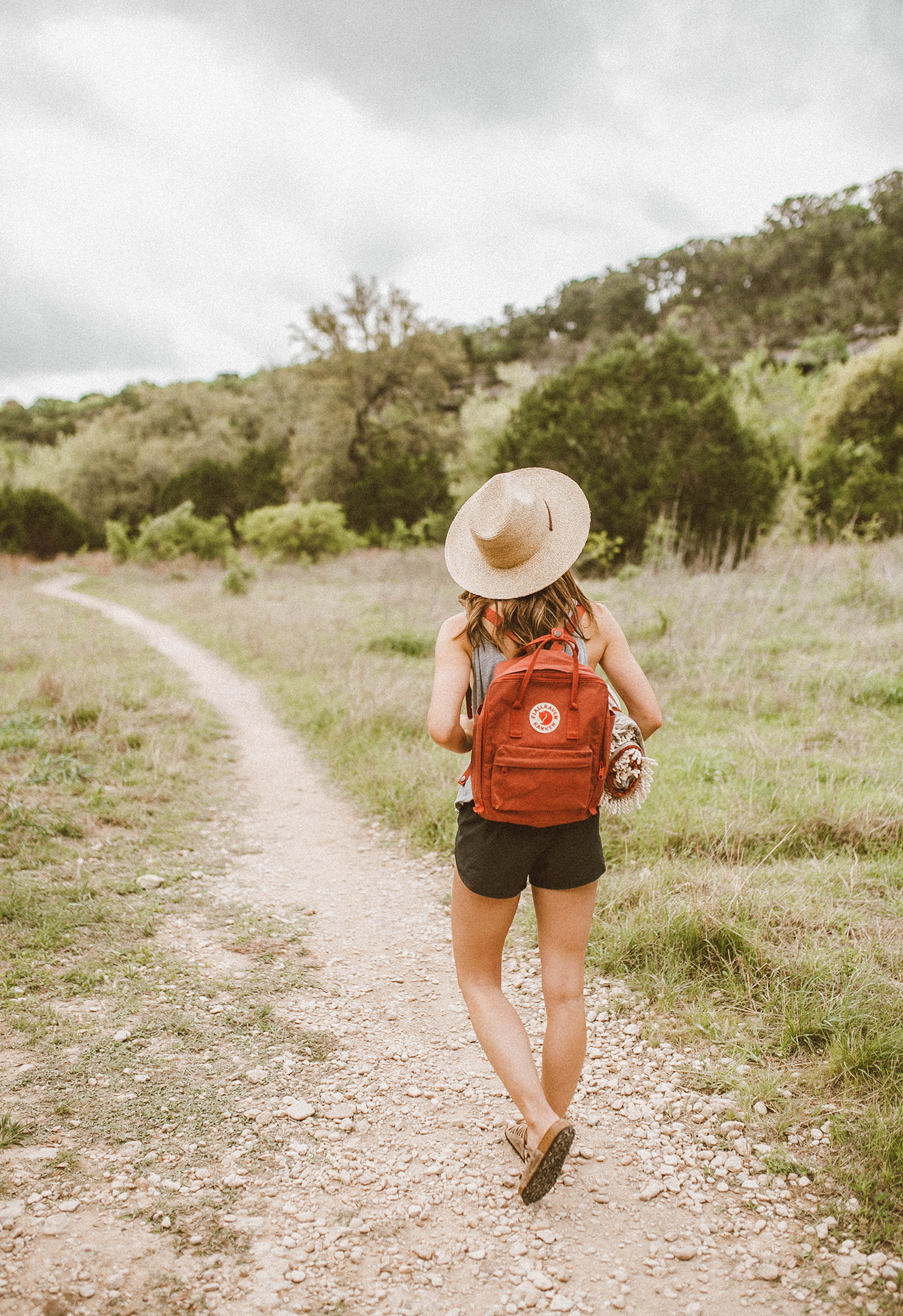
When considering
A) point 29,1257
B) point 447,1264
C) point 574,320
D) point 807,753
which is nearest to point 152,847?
point 29,1257

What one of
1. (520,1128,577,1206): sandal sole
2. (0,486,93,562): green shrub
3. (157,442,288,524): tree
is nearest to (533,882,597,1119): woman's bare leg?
(520,1128,577,1206): sandal sole

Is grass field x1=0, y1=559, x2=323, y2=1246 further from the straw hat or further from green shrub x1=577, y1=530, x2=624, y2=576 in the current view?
green shrub x1=577, y1=530, x2=624, y2=576

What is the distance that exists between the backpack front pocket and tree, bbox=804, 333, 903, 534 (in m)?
15.4

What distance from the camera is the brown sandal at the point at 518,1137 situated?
2.30 m

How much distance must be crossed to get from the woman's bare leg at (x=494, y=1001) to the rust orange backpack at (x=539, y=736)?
1.21ft

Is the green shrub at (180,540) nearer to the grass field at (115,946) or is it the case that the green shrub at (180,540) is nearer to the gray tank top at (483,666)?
the grass field at (115,946)

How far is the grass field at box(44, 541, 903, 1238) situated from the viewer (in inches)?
104

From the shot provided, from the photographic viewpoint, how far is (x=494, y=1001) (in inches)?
86.7

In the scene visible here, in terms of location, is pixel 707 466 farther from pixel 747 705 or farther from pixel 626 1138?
pixel 626 1138

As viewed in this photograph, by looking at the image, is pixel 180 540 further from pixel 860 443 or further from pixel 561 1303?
pixel 561 1303

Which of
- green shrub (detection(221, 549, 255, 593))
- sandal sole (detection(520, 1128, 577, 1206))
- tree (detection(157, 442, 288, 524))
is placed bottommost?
sandal sole (detection(520, 1128, 577, 1206))

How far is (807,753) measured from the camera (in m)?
5.27

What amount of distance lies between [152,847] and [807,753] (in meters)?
4.24

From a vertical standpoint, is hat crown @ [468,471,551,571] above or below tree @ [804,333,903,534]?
below
